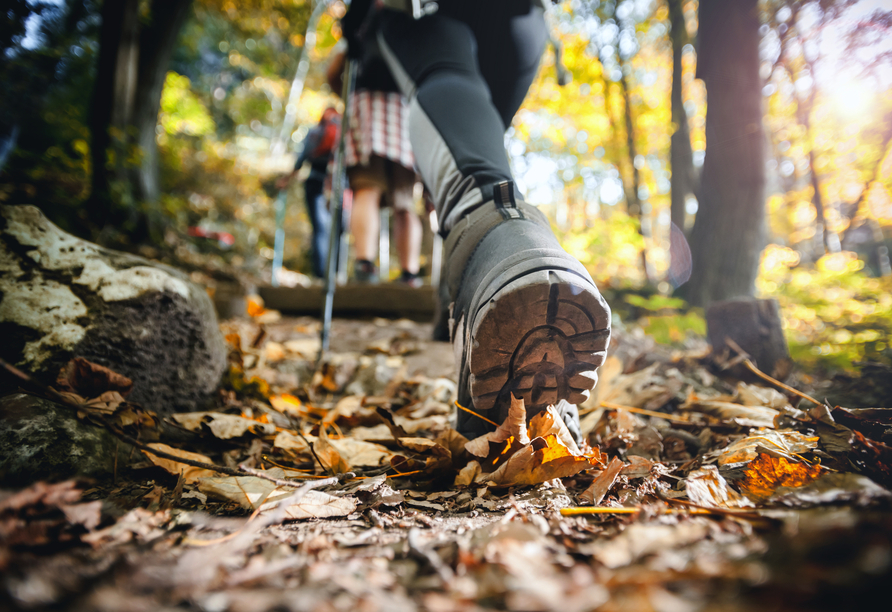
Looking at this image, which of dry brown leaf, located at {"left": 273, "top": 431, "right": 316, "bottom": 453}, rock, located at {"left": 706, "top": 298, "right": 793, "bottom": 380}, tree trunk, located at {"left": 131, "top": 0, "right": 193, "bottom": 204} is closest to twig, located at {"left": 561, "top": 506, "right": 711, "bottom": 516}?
dry brown leaf, located at {"left": 273, "top": 431, "right": 316, "bottom": 453}

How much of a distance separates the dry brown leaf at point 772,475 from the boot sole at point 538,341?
30 centimetres

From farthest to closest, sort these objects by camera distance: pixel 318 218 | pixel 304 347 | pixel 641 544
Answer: pixel 318 218 < pixel 304 347 < pixel 641 544

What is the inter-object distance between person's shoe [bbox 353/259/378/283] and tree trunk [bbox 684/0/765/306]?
3166mm

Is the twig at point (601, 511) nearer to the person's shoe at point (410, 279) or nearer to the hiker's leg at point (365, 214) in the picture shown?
the hiker's leg at point (365, 214)

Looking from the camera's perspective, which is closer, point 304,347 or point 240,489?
point 240,489

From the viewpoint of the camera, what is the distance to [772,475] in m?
0.73

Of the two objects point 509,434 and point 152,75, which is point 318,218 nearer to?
point 152,75

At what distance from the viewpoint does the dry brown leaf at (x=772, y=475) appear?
2.25 ft

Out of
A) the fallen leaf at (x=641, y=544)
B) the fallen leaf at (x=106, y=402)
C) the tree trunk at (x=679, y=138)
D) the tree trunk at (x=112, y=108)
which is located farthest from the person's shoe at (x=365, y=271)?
the tree trunk at (x=679, y=138)

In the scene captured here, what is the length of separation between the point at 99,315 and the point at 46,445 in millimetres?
412

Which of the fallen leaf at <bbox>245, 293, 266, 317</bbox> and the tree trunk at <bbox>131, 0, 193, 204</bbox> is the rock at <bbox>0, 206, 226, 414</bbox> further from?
the tree trunk at <bbox>131, 0, 193, 204</bbox>

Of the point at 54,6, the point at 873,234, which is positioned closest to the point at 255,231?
the point at 54,6

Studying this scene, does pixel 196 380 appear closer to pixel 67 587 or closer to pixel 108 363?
pixel 108 363

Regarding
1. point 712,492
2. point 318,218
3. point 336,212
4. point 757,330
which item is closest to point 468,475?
point 712,492
